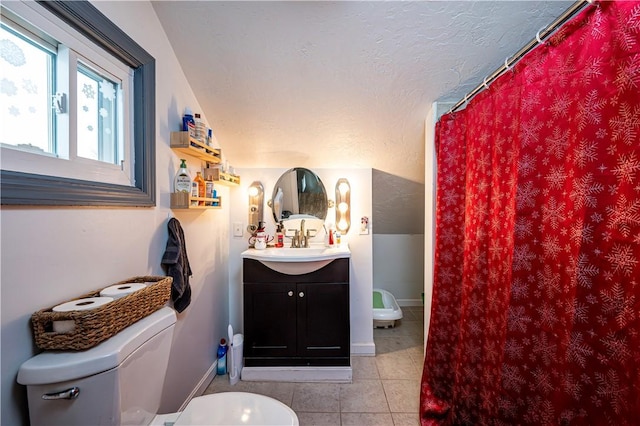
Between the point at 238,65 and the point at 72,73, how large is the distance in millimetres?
755

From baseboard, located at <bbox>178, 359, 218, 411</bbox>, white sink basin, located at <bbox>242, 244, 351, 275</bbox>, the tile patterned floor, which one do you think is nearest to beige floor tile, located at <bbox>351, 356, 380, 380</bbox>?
the tile patterned floor

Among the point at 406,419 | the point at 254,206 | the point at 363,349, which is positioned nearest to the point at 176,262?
the point at 254,206

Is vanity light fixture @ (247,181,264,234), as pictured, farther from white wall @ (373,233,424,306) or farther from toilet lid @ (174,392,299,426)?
white wall @ (373,233,424,306)

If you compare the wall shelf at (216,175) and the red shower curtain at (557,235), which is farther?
the wall shelf at (216,175)

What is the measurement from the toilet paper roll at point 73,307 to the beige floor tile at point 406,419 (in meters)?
1.56

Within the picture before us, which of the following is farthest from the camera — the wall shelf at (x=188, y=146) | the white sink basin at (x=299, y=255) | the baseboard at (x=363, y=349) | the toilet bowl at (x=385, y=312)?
the toilet bowl at (x=385, y=312)

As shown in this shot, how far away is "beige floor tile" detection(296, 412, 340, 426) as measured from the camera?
148cm

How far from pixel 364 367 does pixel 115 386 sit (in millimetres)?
1714

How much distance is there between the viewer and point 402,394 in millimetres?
1709

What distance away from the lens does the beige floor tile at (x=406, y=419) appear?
148 centimetres

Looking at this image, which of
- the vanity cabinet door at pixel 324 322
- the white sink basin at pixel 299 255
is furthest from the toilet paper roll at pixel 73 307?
the vanity cabinet door at pixel 324 322

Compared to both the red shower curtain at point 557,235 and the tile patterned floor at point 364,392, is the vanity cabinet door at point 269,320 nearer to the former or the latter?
the tile patterned floor at point 364,392

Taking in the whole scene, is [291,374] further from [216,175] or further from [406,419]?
[216,175]

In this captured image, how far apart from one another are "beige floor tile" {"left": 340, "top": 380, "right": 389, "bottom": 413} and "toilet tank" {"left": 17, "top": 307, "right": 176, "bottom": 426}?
1217mm
